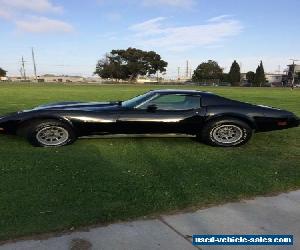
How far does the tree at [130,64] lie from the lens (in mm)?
97438

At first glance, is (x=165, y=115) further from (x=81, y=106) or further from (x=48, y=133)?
(x=48, y=133)

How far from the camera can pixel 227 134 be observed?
23.3 ft

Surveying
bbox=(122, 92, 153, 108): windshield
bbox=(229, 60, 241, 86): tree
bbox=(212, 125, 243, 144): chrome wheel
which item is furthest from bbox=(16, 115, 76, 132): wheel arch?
bbox=(229, 60, 241, 86): tree

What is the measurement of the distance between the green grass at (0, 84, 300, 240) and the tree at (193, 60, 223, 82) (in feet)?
351

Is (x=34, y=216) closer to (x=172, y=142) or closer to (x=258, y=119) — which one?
(x=172, y=142)

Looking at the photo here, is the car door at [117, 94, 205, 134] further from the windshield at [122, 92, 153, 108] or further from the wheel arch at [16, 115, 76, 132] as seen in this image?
the wheel arch at [16, 115, 76, 132]

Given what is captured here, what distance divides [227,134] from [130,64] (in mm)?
91711

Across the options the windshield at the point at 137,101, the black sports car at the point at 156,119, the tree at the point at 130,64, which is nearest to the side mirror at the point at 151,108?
the black sports car at the point at 156,119

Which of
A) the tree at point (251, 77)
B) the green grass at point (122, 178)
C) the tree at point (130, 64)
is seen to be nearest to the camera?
the green grass at point (122, 178)

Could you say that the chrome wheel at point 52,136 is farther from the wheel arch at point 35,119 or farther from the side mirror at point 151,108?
the side mirror at point 151,108

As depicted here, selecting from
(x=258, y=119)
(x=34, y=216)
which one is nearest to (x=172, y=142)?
(x=258, y=119)

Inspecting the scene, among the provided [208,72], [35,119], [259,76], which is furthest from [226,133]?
[208,72]

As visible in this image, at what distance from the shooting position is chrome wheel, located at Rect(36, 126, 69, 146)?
259 inches

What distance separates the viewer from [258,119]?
277 inches
